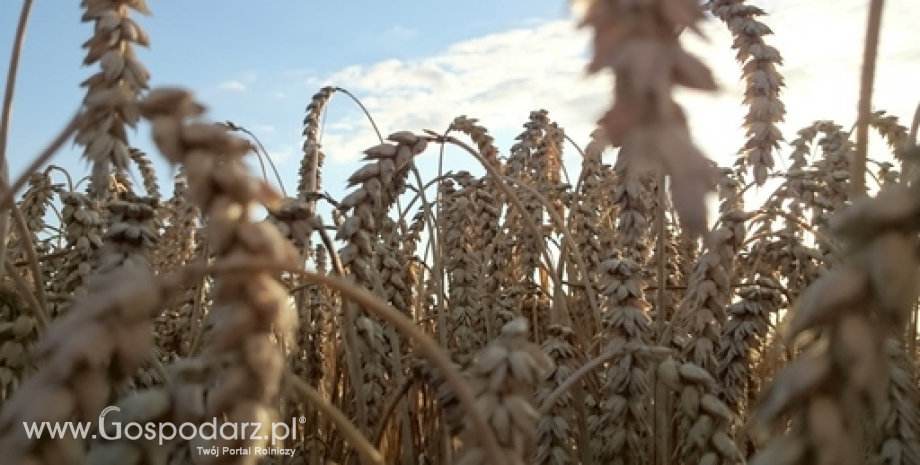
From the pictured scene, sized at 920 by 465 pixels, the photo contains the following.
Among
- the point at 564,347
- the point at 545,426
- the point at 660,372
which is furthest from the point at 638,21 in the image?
the point at 564,347

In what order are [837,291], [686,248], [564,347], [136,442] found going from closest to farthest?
[837,291]
[136,442]
[564,347]
[686,248]

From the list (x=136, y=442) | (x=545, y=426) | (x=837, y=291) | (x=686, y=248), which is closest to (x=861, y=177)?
(x=837, y=291)

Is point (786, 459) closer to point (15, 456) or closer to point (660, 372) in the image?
point (15, 456)

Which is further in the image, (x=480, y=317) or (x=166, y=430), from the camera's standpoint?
(x=480, y=317)

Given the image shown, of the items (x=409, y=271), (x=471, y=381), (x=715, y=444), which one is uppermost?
(x=409, y=271)

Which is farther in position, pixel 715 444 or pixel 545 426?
pixel 545 426

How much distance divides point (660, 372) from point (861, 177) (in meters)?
0.58

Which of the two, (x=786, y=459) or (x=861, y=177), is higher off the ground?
(x=861, y=177)

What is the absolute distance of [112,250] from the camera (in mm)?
1615

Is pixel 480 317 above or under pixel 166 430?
above

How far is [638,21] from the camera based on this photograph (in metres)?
0.66

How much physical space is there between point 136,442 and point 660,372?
2.75 ft

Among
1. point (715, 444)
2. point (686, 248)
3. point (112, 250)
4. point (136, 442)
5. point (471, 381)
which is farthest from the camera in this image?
point (686, 248)

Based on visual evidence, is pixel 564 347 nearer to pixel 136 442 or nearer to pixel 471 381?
pixel 471 381
